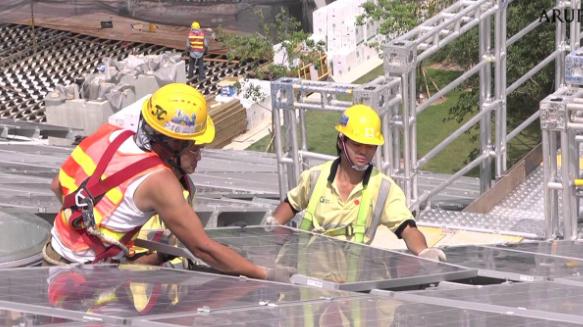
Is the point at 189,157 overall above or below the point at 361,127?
below

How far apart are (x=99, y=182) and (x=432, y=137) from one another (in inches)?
850

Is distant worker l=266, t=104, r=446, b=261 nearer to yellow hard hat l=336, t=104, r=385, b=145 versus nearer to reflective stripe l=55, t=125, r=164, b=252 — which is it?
yellow hard hat l=336, t=104, r=385, b=145

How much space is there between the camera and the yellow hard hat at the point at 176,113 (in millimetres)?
5645

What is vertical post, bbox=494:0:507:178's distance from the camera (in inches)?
438

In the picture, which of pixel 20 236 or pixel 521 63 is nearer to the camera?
pixel 20 236

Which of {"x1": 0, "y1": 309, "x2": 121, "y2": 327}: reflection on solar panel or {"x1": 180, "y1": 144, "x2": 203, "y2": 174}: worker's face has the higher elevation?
{"x1": 180, "y1": 144, "x2": 203, "y2": 174}: worker's face

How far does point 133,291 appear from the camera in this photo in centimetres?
522

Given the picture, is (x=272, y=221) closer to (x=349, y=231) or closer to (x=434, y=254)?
(x=349, y=231)

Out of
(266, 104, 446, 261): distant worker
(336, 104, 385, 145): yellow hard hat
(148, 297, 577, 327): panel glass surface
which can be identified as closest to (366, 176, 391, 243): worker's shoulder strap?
(266, 104, 446, 261): distant worker

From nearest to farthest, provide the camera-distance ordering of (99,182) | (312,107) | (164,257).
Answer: (99,182), (164,257), (312,107)

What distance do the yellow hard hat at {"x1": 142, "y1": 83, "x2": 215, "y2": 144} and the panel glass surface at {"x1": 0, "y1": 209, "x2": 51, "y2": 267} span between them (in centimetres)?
109

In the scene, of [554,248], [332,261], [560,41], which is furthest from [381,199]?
[560,41]

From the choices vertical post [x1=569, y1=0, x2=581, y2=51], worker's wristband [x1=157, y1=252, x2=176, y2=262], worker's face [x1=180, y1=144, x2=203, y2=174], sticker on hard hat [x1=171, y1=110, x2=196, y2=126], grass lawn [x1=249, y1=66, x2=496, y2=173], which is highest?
vertical post [x1=569, y1=0, x2=581, y2=51]

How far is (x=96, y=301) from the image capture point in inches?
198
